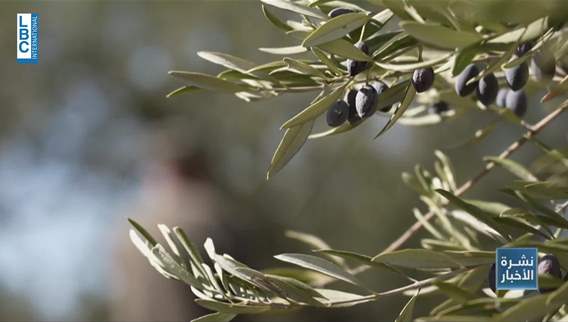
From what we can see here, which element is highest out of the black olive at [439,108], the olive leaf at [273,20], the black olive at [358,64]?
the olive leaf at [273,20]

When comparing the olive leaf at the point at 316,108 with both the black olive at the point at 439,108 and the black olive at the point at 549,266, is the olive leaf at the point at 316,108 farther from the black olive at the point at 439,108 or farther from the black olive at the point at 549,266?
the black olive at the point at 439,108

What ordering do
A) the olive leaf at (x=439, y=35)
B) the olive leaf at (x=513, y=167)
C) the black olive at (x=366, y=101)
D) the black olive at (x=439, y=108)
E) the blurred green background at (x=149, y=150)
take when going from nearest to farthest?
the olive leaf at (x=439, y=35), the black olive at (x=366, y=101), the olive leaf at (x=513, y=167), the black olive at (x=439, y=108), the blurred green background at (x=149, y=150)

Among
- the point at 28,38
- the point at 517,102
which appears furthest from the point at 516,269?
the point at 28,38

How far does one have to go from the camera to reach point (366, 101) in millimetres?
427

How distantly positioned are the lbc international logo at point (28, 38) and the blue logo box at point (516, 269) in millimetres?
456

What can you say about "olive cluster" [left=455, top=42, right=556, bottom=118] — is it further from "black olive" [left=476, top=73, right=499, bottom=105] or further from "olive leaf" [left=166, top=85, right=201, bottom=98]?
"olive leaf" [left=166, top=85, right=201, bottom=98]

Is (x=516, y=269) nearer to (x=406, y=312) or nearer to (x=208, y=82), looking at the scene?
(x=406, y=312)

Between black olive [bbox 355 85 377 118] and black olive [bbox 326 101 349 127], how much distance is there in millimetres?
10

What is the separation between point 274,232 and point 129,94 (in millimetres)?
1222

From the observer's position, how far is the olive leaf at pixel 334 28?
384mm

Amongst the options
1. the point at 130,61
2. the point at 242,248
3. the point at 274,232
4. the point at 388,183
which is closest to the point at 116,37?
the point at 130,61

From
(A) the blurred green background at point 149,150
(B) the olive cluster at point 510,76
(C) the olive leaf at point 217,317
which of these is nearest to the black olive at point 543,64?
(B) the olive cluster at point 510,76

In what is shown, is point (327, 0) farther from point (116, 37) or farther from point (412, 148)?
point (116, 37)

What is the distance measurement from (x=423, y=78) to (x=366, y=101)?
0.03 meters
